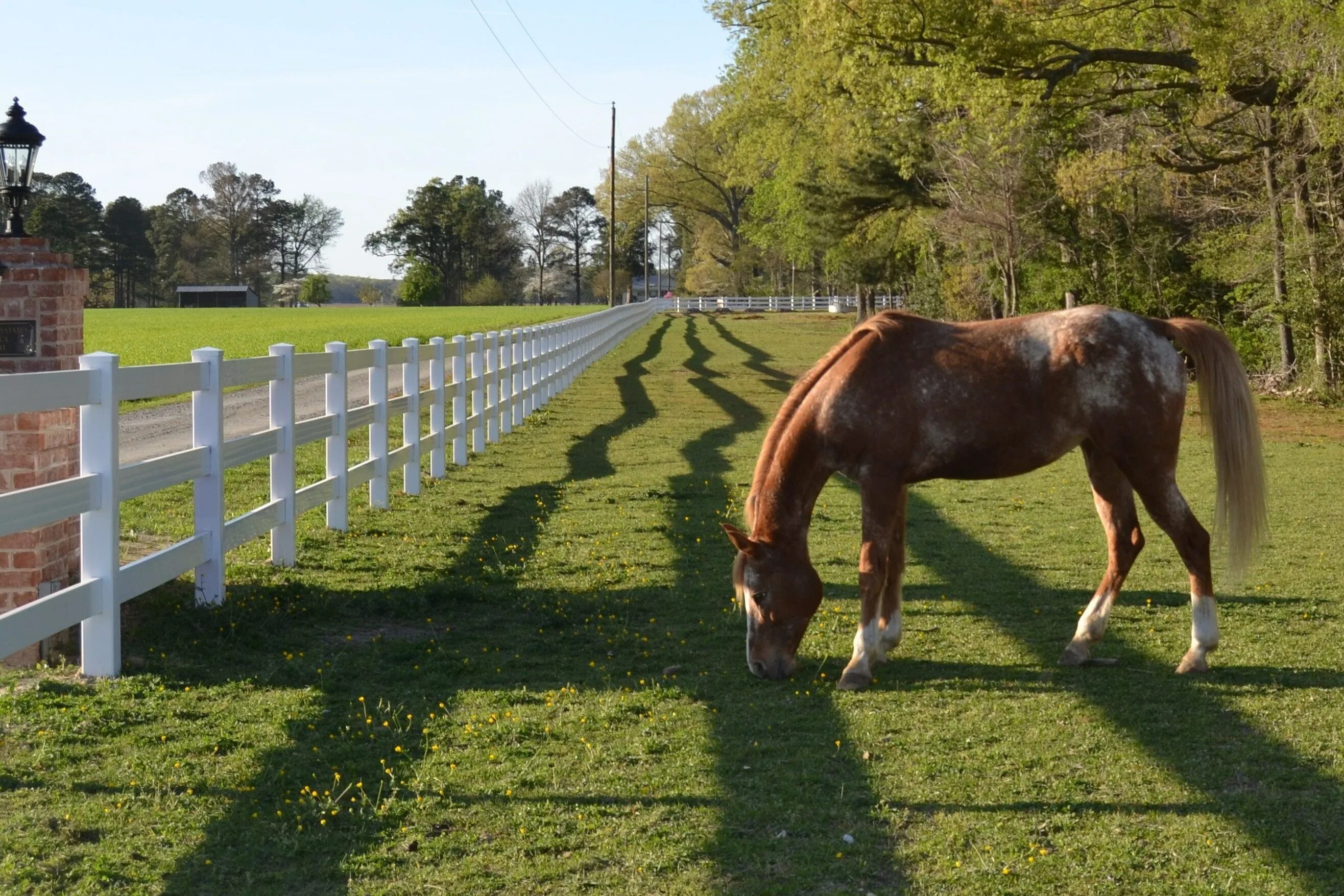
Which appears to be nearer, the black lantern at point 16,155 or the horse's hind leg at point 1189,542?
the horse's hind leg at point 1189,542

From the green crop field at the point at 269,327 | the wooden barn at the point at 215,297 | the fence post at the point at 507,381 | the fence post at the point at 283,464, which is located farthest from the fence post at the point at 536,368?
the wooden barn at the point at 215,297

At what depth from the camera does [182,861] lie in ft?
11.7

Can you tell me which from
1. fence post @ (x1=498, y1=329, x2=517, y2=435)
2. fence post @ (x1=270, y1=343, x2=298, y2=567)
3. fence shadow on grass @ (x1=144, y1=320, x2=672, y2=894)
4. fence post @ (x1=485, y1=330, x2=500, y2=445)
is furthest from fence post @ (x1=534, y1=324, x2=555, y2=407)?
fence post @ (x1=270, y1=343, x2=298, y2=567)

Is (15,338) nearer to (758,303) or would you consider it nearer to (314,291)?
(758,303)

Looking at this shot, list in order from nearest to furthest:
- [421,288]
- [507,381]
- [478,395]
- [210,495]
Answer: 1. [210,495]
2. [478,395]
3. [507,381]
4. [421,288]

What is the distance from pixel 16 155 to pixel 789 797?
201 inches

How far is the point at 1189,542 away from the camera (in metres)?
5.56

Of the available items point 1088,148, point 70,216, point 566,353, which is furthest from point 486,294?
point 566,353

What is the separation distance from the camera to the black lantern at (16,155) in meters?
6.55

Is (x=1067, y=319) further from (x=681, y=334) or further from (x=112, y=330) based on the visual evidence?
(x=112, y=330)

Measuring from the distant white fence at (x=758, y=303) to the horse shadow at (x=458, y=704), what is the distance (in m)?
66.5

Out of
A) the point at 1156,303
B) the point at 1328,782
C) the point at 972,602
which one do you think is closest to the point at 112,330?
the point at 1156,303

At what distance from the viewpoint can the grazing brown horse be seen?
5.52 m

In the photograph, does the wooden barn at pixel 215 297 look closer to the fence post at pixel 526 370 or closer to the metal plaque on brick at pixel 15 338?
the fence post at pixel 526 370
